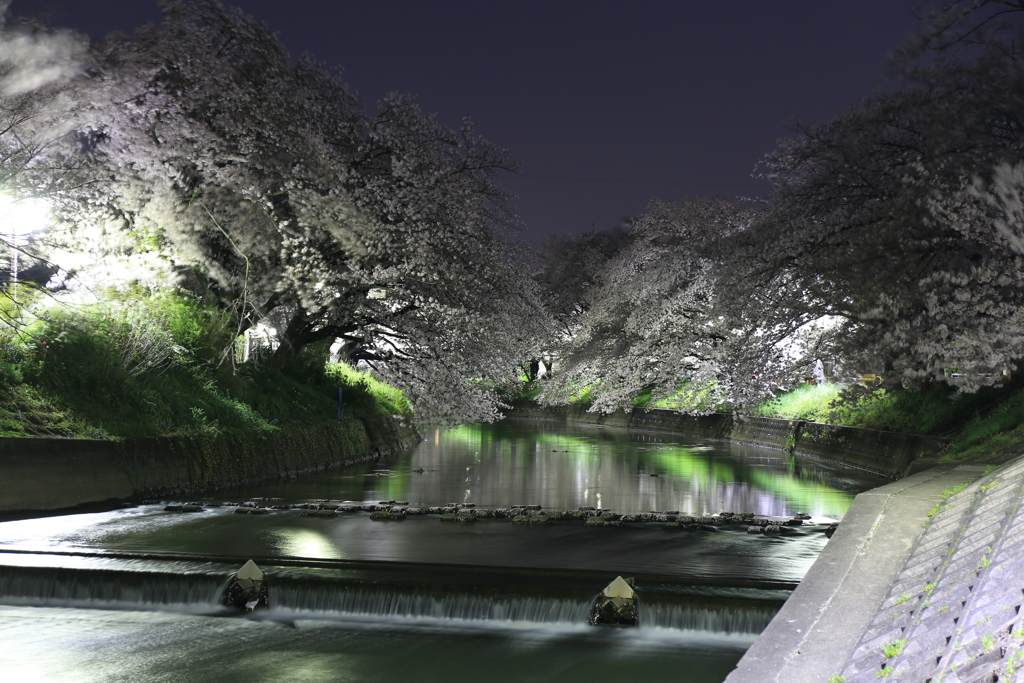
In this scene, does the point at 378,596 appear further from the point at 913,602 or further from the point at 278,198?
the point at 278,198

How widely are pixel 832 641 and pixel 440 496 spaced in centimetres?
1259

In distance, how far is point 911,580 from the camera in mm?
5531

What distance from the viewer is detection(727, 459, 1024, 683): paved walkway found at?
377cm

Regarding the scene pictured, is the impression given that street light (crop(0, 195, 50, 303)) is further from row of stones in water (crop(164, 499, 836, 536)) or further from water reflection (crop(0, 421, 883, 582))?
row of stones in water (crop(164, 499, 836, 536))

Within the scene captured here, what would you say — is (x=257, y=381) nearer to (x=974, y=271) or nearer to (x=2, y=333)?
(x=2, y=333)

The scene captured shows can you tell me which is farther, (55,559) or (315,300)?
(315,300)

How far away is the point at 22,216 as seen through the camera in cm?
1511

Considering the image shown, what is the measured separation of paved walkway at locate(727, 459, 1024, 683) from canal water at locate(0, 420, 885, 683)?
1.94m

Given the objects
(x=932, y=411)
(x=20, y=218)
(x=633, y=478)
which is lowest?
(x=633, y=478)

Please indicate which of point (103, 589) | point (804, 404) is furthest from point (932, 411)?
point (103, 589)

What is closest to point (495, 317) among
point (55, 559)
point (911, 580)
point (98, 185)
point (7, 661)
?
point (98, 185)

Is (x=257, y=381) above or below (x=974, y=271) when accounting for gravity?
below

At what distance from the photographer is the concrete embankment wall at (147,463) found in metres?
12.0

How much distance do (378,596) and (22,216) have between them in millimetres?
10789
